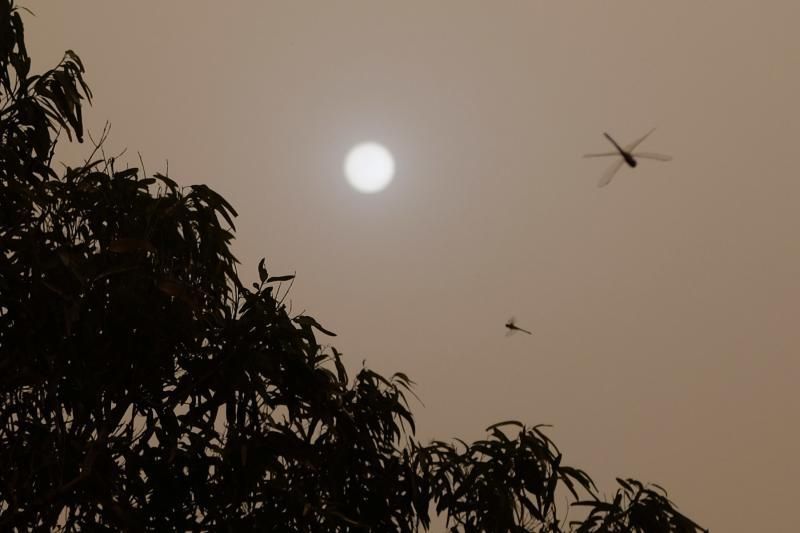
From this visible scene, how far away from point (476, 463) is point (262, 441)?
0.90 m

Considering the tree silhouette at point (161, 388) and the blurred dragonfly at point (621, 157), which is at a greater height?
the blurred dragonfly at point (621, 157)

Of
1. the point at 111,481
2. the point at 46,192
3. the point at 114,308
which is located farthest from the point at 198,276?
the point at 111,481

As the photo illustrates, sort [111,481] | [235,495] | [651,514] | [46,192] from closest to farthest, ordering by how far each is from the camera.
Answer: [111,481], [235,495], [46,192], [651,514]

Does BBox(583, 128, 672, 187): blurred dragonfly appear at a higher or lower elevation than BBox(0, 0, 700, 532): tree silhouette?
higher

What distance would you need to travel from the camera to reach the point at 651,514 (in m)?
2.88

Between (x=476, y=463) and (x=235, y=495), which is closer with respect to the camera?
(x=235, y=495)

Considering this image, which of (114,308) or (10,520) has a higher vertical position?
(114,308)

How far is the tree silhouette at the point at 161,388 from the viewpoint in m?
2.39

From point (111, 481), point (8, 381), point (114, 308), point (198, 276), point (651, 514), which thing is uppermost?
point (198, 276)

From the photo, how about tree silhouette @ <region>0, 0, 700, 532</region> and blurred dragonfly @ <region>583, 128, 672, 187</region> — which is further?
blurred dragonfly @ <region>583, 128, 672, 187</region>

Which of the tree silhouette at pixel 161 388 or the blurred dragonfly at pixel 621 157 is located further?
the blurred dragonfly at pixel 621 157

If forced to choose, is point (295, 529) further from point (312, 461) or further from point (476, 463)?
point (476, 463)

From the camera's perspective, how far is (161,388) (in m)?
2.57

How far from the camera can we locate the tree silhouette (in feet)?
7.84
